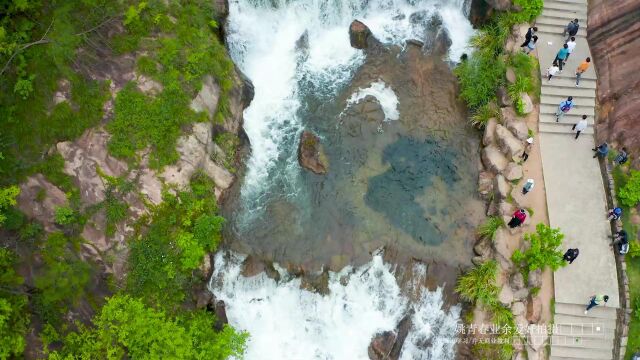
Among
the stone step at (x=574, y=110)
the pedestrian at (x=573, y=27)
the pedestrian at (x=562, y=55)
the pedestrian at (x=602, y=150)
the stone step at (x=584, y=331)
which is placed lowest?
the stone step at (x=584, y=331)

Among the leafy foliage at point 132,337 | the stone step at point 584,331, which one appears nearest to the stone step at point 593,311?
the stone step at point 584,331

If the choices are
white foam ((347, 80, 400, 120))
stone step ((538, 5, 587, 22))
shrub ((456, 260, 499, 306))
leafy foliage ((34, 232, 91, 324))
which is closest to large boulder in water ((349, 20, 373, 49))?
white foam ((347, 80, 400, 120))

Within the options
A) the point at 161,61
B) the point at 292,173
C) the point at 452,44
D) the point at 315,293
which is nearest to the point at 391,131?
the point at 292,173

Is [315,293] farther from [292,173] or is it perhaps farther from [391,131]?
[391,131]

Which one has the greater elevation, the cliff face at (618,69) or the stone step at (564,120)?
the cliff face at (618,69)

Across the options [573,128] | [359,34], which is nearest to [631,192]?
[573,128]

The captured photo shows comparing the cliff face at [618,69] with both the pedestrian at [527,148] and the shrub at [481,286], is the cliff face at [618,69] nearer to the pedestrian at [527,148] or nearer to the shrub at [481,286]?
the pedestrian at [527,148]
